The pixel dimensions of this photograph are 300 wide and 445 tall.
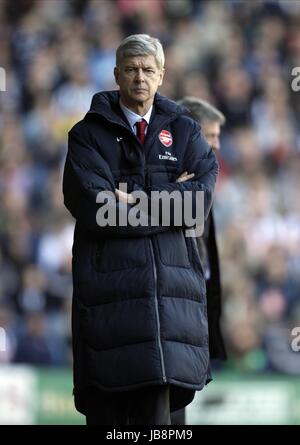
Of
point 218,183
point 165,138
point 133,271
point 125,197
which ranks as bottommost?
point 133,271

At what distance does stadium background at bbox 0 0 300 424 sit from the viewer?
946cm

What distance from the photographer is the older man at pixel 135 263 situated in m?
4.33

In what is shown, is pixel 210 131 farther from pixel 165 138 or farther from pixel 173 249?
pixel 173 249

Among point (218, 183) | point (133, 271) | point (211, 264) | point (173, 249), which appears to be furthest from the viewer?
point (218, 183)

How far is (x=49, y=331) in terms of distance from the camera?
10148mm

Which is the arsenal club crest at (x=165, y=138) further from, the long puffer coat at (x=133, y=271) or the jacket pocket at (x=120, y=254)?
the jacket pocket at (x=120, y=254)

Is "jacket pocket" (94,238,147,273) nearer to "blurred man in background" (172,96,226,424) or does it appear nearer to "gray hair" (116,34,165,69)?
"gray hair" (116,34,165,69)

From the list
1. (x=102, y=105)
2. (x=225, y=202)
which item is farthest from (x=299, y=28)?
(x=102, y=105)

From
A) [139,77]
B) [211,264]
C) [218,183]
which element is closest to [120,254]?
[139,77]

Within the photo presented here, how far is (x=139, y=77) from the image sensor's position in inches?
179

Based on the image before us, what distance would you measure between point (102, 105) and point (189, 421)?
4752 millimetres

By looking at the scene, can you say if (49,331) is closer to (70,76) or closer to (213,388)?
(213,388)

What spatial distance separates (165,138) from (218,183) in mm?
6182

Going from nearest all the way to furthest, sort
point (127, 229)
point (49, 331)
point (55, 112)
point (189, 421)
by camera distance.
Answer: point (127, 229) < point (189, 421) < point (49, 331) < point (55, 112)
